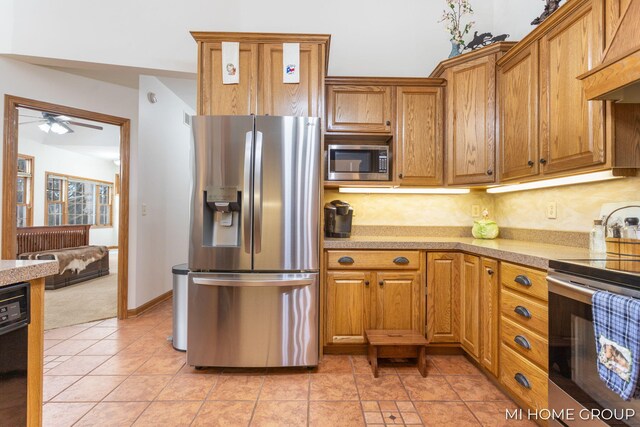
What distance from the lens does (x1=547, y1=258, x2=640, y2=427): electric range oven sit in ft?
3.54

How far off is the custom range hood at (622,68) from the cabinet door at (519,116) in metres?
0.54

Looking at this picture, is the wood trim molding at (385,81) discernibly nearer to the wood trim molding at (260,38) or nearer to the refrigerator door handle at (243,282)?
the wood trim molding at (260,38)

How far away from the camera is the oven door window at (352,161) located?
2.52m

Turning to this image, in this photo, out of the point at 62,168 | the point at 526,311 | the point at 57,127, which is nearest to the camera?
the point at 526,311

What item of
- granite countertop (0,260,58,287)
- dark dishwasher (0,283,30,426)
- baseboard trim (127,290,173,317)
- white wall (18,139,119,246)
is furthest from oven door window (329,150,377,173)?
white wall (18,139,119,246)

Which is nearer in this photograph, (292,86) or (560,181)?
(560,181)

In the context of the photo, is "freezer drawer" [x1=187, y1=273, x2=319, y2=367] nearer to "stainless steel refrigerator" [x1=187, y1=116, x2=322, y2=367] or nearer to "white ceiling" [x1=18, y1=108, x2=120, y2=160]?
"stainless steel refrigerator" [x1=187, y1=116, x2=322, y2=367]

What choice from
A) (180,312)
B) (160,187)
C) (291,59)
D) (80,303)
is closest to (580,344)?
(291,59)

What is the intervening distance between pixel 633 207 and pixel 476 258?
0.83 m

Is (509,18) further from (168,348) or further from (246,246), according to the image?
(168,348)

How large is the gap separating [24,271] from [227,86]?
1.82 metres

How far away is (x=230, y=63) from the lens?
2.30 metres

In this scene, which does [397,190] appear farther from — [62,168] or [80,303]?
[62,168]

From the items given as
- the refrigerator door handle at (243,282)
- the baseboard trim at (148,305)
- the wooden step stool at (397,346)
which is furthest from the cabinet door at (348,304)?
the baseboard trim at (148,305)
